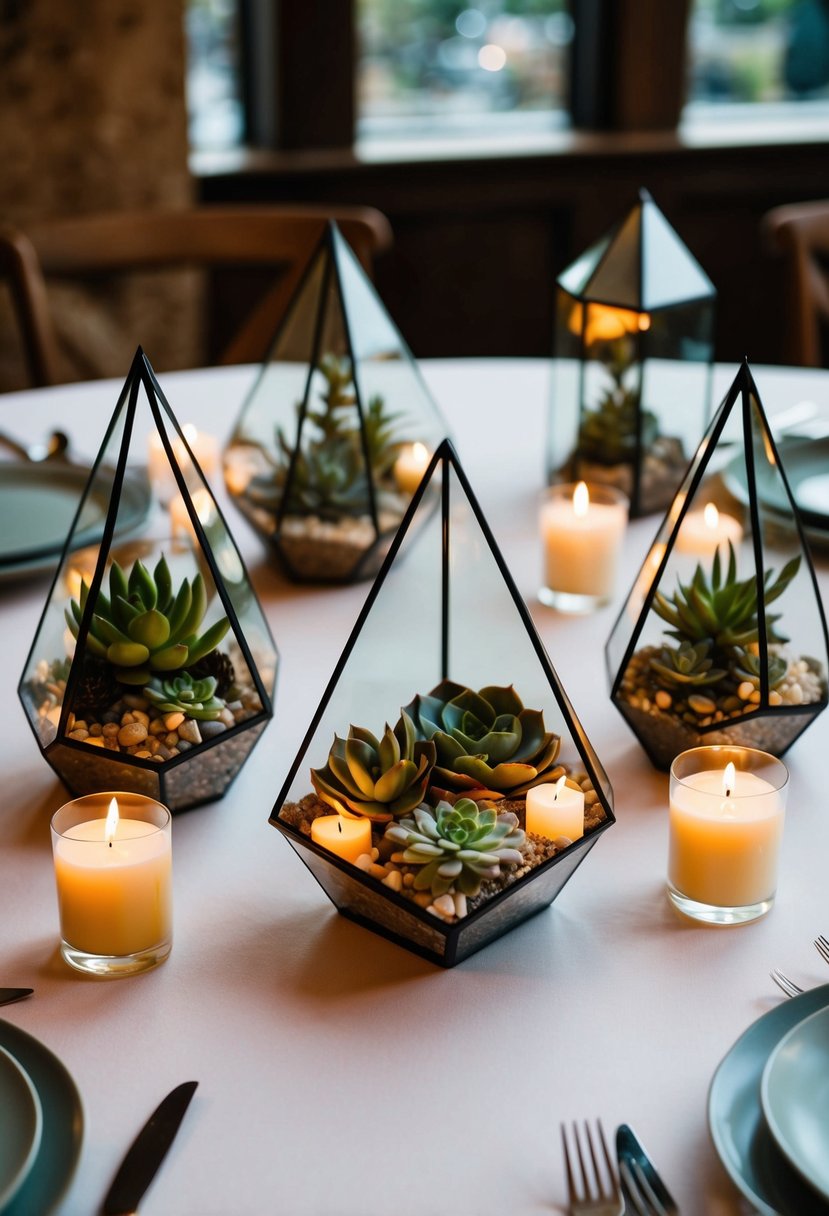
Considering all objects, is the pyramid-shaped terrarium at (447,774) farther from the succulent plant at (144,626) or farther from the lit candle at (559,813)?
the succulent plant at (144,626)

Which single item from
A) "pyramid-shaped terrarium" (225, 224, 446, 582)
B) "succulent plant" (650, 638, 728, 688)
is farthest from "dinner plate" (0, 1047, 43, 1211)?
"pyramid-shaped terrarium" (225, 224, 446, 582)

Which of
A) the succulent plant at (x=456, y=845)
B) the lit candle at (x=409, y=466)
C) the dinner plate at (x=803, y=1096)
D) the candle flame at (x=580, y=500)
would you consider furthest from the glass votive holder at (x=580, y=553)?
the dinner plate at (x=803, y=1096)

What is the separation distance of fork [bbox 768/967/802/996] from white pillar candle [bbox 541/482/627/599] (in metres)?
0.49

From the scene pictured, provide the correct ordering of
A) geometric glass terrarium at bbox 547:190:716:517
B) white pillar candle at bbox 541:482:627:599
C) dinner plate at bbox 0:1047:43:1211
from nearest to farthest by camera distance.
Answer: dinner plate at bbox 0:1047:43:1211 → white pillar candle at bbox 541:482:627:599 → geometric glass terrarium at bbox 547:190:716:517

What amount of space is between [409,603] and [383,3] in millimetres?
2776

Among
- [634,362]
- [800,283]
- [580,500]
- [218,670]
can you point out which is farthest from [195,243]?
[218,670]

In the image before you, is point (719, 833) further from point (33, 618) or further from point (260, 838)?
point (33, 618)

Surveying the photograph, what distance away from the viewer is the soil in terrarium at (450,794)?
0.73 meters

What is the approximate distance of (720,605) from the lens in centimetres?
94

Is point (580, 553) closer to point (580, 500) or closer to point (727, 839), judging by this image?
point (580, 500)

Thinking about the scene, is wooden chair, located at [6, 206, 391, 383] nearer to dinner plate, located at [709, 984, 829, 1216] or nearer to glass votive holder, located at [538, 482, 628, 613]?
glass votive holder, located at [538, 482, 628, 613]

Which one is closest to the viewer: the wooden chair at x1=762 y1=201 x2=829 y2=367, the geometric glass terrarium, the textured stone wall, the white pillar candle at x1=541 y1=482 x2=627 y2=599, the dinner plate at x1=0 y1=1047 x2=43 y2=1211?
the dinner plate at x1=0 y1=1047 x2=43 y2=1211

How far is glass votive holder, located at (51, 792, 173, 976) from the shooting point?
747 mm

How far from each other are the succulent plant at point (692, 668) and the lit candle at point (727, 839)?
4.7 inches
